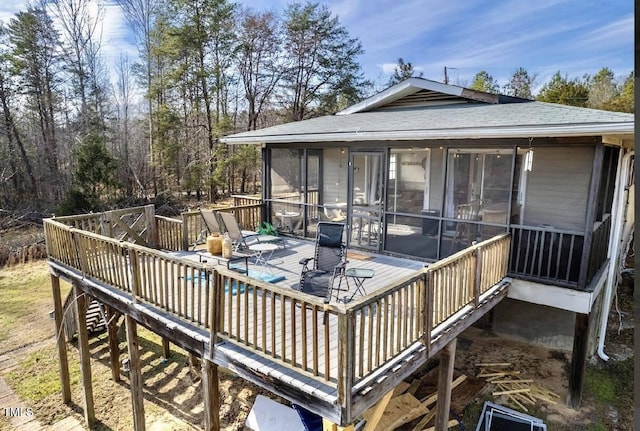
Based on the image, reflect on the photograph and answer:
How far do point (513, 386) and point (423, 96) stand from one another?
6.94m

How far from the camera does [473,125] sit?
6.41 meters

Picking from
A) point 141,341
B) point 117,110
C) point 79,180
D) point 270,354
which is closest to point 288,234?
point 141,341

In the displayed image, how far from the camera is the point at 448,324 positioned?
4988mm

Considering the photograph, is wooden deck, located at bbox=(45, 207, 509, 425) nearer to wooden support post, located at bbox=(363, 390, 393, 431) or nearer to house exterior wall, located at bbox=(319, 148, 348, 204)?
wooden support post, located at bbox=(363, 390, 393, 431)

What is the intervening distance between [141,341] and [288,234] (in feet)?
14.9

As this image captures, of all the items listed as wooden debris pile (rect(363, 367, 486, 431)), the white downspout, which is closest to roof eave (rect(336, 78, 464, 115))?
the white downspout

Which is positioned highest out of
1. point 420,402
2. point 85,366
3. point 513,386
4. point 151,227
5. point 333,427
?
point 151,227

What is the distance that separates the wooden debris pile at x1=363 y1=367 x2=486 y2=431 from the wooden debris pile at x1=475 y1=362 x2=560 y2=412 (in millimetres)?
293

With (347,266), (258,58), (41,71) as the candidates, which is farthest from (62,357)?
(258,58)

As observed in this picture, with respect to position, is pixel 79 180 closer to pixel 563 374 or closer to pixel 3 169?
pixel 3 169

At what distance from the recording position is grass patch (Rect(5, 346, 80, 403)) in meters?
7.85

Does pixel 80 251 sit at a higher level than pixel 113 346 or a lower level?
higher

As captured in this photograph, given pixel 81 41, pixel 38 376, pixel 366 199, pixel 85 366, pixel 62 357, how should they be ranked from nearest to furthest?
pixel 85 366 → pixel 62 357 → pixel 38 376 → pixel 366 199 → pixel 81 41

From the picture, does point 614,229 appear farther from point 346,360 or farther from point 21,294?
point 21,294
